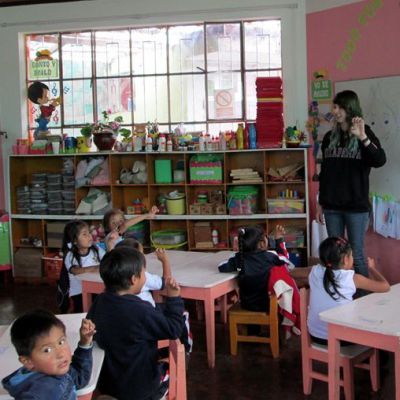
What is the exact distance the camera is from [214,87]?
655 centimetres

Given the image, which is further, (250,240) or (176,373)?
(250,240)

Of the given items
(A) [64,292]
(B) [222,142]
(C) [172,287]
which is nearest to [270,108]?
(B) [222,142]

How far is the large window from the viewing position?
6441 millimetres

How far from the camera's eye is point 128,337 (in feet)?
8.13

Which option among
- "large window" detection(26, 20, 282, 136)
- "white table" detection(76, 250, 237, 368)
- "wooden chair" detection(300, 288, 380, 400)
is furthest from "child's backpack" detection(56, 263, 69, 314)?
"large window" detection(26, 20, 282, 136)

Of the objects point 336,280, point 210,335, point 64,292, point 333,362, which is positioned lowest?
point 210,335

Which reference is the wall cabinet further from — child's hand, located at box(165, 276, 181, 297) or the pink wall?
child's hand, located at box(165, 276, 181, 297)

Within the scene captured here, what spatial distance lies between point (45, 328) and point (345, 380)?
5.94ft

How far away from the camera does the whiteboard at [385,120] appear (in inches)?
211

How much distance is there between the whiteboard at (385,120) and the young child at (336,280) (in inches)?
92.6

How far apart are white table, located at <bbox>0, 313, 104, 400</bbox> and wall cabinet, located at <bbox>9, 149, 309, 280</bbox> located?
132 inches

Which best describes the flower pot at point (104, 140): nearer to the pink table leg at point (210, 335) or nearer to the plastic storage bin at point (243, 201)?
the plastic storage bin at point (243, 201)

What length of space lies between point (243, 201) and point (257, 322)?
2075 mm

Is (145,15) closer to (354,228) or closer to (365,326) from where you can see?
(354,228)
